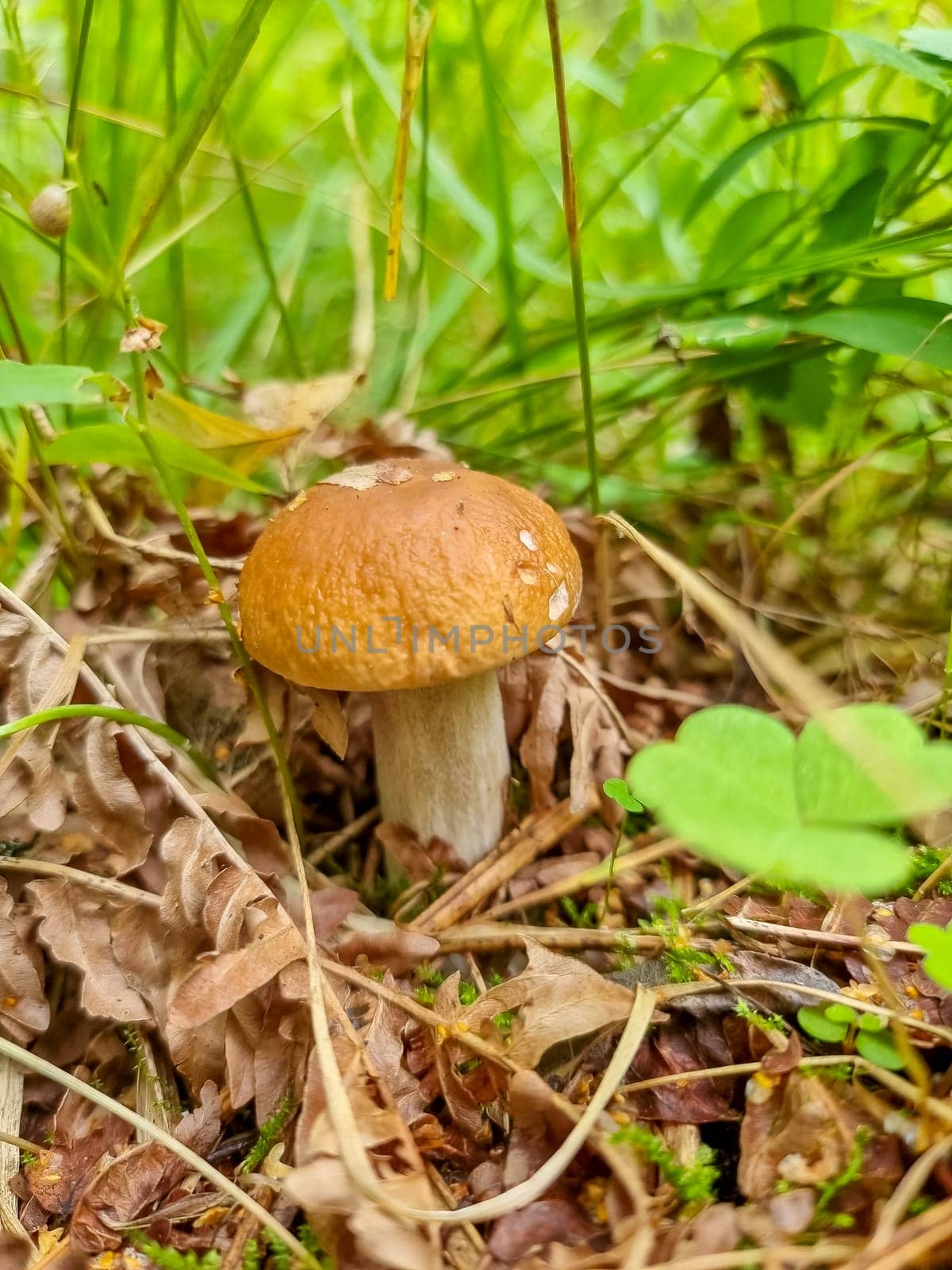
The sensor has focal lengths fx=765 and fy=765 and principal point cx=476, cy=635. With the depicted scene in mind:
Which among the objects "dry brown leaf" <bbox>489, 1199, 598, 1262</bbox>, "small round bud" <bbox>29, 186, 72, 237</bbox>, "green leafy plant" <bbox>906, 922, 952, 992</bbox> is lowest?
"dry brown leaf" <bbox>489, 1199, 598, 1262</bbox>

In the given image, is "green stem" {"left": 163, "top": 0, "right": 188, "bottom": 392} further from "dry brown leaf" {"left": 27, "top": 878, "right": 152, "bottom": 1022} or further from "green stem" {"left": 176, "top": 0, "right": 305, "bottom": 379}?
"dry brown leaf" {"left": 27, "top": 878, "right": 152, "bottom": 1022}

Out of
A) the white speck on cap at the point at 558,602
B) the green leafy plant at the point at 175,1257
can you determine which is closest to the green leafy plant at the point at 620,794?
the white speck on cap at the point at 558,602

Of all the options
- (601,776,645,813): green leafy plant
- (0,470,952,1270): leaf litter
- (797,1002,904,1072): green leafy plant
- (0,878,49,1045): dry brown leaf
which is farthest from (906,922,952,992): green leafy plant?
(0,878,49,1045): dry brown leaf

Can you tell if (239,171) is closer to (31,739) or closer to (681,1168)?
(31,739)

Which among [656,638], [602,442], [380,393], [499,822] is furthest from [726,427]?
[499,822]

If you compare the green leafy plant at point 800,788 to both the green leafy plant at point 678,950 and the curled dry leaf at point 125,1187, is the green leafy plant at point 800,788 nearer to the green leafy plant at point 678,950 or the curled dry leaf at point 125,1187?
the green leafy plant at point 678,950

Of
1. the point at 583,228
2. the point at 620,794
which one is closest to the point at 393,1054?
the point at 620,794

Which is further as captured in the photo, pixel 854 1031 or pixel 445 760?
pixel 445 760
